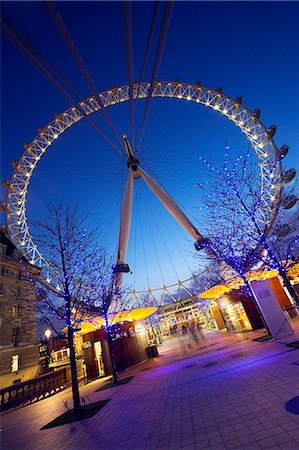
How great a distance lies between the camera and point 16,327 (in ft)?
106

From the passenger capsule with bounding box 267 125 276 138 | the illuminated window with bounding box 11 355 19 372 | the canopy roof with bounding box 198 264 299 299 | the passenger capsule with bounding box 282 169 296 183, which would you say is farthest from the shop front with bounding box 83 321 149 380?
the passenger capsule with bounding box 267 125 276 138

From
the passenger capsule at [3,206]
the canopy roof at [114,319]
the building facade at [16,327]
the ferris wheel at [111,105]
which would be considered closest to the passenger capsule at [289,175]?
the ferris wheel at [111,105]

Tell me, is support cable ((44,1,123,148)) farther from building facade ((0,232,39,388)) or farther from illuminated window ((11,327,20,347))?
illuminated window ((11,327,20,347))

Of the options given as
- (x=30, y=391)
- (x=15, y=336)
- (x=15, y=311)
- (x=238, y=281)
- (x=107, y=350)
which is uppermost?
(x=15, y=311)

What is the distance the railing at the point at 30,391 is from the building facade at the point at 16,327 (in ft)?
34.6

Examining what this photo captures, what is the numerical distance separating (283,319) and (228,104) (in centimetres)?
2610

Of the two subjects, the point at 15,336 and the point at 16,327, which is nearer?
the point at 15,336

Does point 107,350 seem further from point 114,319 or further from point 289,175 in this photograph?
point 289,175

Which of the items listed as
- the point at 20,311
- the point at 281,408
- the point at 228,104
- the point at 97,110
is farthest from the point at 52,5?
the point at 20,311

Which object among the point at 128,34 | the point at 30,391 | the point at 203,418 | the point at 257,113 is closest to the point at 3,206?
the point at 30,391

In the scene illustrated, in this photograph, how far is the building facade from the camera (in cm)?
2880

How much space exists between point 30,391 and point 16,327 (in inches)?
610

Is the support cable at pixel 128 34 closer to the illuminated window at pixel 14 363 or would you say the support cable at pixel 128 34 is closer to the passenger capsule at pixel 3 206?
the passenger capsule at pixel 3 206

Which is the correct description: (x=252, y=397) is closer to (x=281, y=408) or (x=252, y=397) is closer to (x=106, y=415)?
(x=281, y=408)
